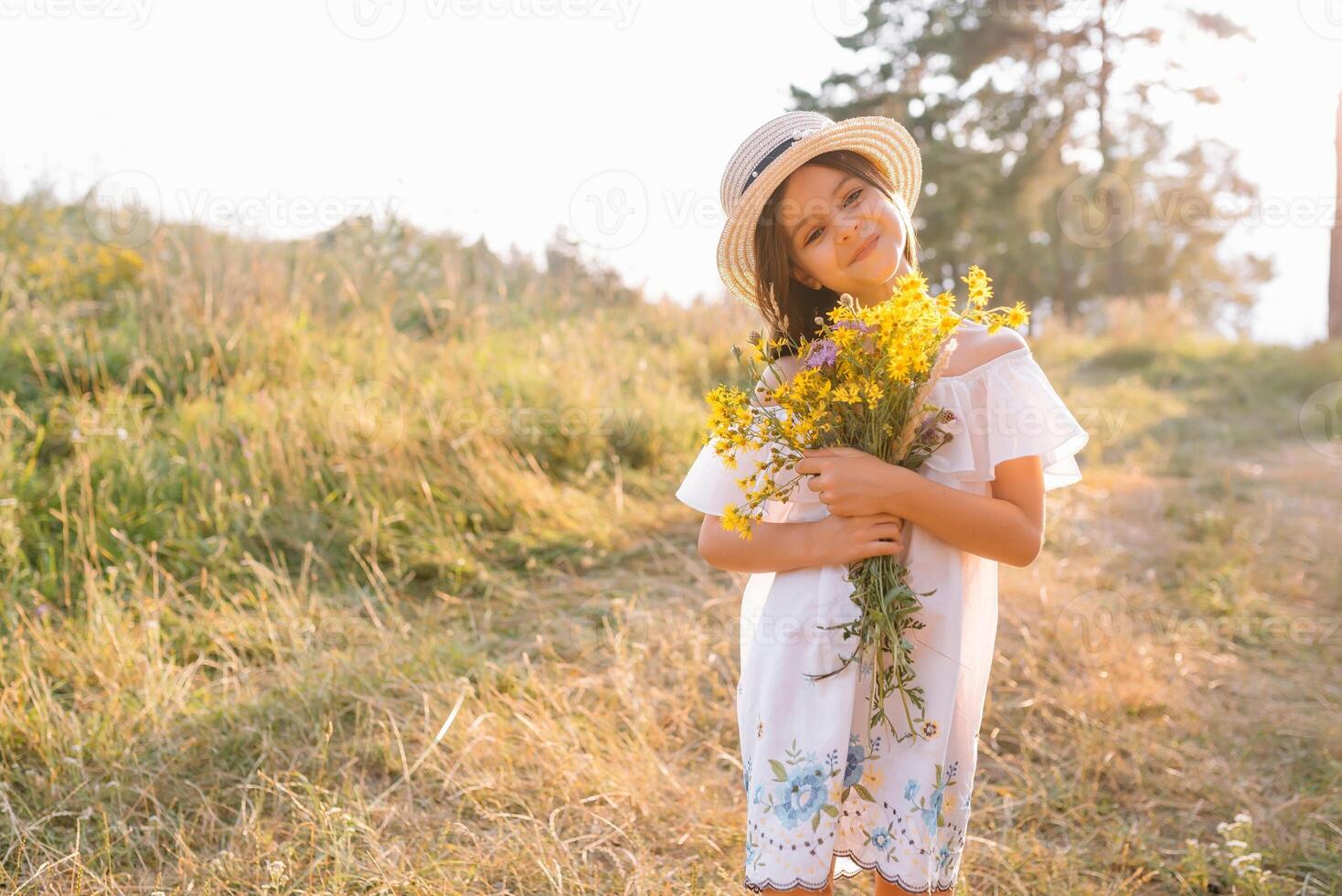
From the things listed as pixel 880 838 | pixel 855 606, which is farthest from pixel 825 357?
pixel 880 838

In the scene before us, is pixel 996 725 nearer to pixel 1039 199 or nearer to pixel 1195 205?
pixel 1039 199

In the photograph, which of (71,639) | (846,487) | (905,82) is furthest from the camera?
(905,82)

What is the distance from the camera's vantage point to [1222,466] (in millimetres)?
6223

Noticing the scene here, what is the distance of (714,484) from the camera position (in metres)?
1.75

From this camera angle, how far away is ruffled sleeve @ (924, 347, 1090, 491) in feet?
5.13

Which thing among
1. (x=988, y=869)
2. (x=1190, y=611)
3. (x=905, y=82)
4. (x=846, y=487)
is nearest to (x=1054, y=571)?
(x=1190, y=611)

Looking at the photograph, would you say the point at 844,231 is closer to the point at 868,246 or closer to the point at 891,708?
the point at 868,246

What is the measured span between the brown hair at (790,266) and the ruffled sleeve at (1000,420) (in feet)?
1.04

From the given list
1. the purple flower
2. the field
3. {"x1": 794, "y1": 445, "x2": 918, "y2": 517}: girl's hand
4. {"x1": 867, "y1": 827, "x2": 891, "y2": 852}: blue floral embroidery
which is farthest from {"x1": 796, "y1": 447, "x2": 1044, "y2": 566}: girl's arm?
the field

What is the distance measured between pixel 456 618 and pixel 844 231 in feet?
7.72

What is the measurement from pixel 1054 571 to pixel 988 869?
1.90m

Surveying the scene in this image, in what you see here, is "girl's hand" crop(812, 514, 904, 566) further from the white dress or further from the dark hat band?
the dark hat band

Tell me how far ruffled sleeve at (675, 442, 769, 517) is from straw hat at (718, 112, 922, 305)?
0.43m

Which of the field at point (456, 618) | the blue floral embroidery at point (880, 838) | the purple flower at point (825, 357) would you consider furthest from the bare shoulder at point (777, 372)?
the field at point (456, 618)
